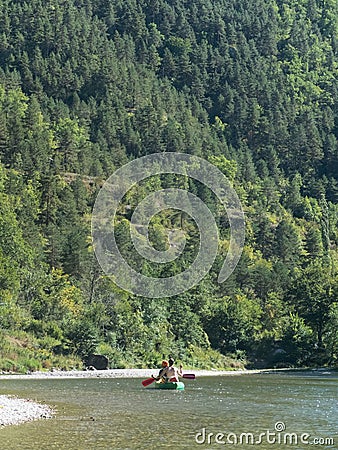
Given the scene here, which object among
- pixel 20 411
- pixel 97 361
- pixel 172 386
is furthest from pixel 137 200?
pixel 20 411

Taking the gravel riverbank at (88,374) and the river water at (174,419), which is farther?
the gravel riverbank at (88,374)

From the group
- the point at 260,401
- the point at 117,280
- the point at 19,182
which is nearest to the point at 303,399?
the point at 260,401

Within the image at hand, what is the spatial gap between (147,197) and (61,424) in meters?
95.4

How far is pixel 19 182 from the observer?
102m

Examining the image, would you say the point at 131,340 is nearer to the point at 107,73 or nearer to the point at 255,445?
the point at 255,445

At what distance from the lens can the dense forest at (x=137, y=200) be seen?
249 feet

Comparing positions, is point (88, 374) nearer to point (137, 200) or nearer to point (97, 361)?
point (97, 361)

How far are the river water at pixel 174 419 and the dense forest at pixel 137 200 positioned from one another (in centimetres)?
1941

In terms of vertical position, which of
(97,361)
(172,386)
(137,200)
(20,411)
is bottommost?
(20,411)

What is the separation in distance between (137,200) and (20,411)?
302 ft

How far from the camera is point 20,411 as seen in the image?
30812mm

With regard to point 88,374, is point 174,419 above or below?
below

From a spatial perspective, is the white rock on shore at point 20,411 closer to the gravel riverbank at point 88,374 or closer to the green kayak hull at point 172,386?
the green kayak hull at point 172,386

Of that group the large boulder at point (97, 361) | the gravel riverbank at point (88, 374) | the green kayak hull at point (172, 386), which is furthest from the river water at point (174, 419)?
the large boulder at point (97, 361)
